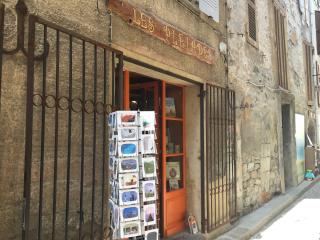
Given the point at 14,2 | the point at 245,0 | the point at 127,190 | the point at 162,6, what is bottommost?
the point at 127,190

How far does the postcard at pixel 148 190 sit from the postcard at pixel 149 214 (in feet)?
0.18

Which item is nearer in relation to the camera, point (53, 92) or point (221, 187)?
point (53, 92)

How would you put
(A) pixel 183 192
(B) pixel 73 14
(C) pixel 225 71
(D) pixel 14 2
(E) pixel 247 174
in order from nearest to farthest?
(D) pixel 14 2, (B) pixel 73 14, (A) pixel 183 192, (C) pixel 225 71, (E) pixel 247 174

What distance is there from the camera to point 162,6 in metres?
4.42

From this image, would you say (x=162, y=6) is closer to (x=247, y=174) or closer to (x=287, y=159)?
(x=247, y=174)

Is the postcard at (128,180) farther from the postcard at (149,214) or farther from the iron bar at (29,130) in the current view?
the iron bar at (29,130)

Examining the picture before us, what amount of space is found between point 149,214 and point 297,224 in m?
4.30

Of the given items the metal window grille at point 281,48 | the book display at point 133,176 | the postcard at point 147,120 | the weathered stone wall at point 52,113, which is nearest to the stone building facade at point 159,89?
the weathered stone wall at point 52,113

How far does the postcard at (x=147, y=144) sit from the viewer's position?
9.43 feet

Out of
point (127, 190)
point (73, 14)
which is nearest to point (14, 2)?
point (73, 14)

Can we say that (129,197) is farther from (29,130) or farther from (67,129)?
(29,130)

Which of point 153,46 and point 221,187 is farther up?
point 153,46

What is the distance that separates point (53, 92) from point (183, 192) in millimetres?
2991

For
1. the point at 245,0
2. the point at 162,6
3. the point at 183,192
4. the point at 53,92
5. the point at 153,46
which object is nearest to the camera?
the point at 53,92
